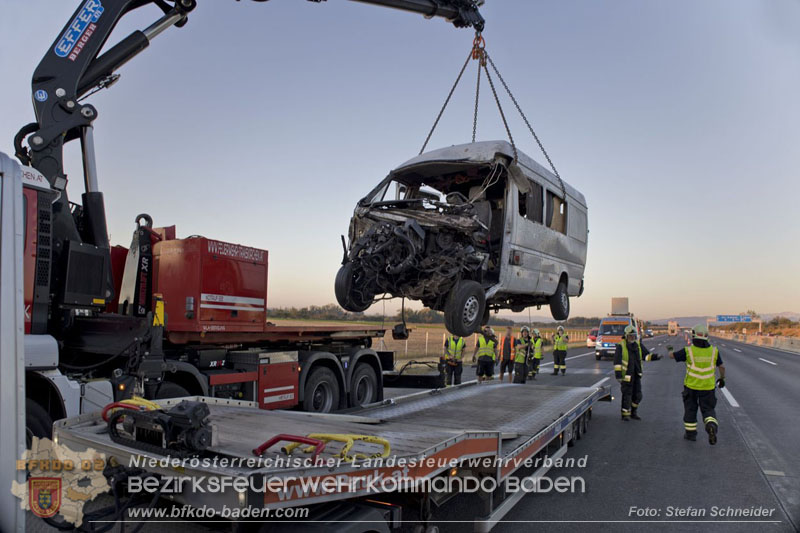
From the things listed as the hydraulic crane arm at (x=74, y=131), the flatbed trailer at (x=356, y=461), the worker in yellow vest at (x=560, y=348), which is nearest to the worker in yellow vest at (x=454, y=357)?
→ the worker in yellow vest at (x=560, y=348)

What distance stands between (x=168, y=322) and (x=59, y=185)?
1.97m

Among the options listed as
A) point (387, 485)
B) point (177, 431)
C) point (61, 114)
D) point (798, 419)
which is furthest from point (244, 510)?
point (798, 419)

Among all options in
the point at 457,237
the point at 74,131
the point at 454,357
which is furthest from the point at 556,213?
the point at 74,131

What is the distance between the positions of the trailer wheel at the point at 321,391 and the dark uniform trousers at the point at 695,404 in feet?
18.1

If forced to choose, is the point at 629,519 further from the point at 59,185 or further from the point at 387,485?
the point at 59,185

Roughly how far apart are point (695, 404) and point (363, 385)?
17.8 feet

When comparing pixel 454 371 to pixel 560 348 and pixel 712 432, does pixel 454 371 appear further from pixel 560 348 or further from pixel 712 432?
pixel 712 432

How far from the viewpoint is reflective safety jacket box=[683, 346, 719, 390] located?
334 inches

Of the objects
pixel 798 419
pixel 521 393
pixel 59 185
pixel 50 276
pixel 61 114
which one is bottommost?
pixel 798 419

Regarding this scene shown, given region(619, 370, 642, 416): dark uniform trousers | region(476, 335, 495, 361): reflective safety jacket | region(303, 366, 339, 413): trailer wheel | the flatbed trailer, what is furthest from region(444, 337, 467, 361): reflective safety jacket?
the flatbed trailer

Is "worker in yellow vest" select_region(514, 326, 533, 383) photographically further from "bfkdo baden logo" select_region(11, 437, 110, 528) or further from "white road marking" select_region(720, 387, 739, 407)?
"bfkdo baden logo" select_region(11, 437, 110, 528)

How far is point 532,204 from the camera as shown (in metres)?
8.16

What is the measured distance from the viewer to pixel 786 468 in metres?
6.99

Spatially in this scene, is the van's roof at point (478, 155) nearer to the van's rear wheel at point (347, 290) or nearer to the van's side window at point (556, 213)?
Answer: the van's side window at point (556, 213)
